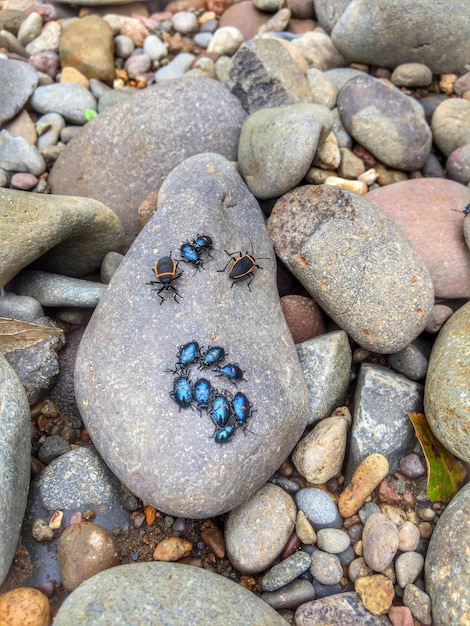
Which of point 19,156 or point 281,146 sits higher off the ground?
point 281,146

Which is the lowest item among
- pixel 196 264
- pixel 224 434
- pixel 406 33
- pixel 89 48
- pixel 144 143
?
pixel 224 434

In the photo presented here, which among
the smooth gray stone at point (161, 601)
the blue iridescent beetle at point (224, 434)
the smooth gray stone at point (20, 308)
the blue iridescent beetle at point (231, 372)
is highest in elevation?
the blue iridescent beetle at point (231, 372)

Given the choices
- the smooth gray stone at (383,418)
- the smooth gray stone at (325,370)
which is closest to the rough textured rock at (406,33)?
the smooth gray stone at (325,370)

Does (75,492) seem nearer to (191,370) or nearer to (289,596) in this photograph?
(191,370)

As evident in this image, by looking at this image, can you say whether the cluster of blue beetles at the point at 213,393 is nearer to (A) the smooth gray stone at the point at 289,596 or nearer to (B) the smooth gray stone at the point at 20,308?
(A) the smooth gray stone at the point at 289,596

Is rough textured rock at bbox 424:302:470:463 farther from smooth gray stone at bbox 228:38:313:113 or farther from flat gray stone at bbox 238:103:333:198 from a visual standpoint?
smooth gray stone at bbox 228:38:313:113

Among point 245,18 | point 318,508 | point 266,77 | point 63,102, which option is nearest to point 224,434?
point 318,508
